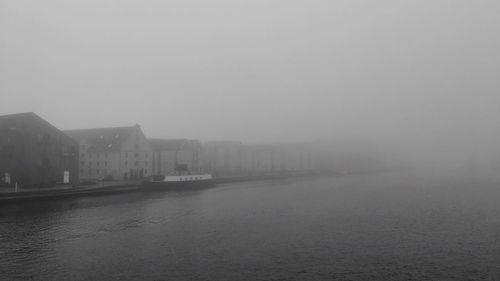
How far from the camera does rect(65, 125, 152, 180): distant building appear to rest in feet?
270

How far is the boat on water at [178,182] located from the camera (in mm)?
71938

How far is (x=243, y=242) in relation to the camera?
29906mm

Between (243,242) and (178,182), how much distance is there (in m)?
50.6

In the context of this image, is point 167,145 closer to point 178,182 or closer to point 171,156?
point 171,156

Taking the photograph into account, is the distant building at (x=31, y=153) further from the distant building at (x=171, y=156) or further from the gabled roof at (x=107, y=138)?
the distant building at (x=171, y=156)

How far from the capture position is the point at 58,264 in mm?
23578

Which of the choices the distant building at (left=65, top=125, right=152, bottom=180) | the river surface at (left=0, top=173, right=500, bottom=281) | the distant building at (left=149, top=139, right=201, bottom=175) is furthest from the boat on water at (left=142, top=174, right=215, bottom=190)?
the river surface at (left=0, top=173, right=500, bottom=281)

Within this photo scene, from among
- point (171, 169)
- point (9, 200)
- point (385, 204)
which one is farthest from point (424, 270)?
point (171, 169)

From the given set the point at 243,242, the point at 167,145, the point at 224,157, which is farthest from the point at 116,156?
the point at 224,157

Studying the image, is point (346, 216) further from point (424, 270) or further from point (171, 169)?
point (171, 169)

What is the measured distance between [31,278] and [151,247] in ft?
28.9

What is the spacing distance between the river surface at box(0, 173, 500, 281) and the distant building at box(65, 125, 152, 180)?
32717mm

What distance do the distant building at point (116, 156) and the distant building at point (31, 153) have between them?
15.8m

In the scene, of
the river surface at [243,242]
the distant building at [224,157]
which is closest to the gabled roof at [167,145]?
the distant building at [224,157]
